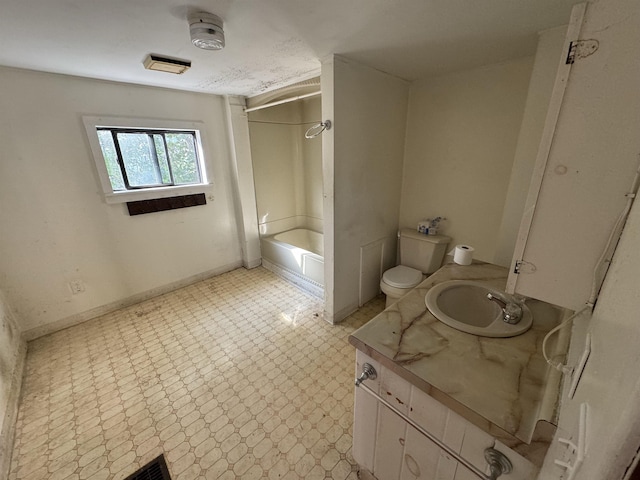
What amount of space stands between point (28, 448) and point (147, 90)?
2782 millimetres

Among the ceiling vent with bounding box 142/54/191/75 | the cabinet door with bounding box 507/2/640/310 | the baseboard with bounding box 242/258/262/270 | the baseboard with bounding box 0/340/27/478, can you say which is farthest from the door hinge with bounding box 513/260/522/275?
the baseboard with bounding box 242/258/262/270

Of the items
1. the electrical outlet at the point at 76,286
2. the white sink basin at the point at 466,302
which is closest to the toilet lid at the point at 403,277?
the white sink basin at the point at 466,302

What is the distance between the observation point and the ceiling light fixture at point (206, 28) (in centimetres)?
120

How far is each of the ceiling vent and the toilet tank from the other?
2.29 m

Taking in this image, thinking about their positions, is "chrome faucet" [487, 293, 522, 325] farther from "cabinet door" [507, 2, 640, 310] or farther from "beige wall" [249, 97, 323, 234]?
"beige wall" [249, 97, 323, 234]

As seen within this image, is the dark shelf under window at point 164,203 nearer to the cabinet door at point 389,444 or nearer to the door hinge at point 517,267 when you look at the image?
the cabinet door at point 389,444

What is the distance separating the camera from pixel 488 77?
195cm

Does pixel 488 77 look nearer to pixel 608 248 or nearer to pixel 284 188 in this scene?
pixel 608 248

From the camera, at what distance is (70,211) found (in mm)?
2236

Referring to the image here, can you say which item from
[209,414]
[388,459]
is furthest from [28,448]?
[388,459]

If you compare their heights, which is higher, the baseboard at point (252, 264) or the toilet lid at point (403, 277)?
the toilet lid at point (403, 277)

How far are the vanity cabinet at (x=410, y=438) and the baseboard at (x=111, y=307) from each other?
8.73 ft

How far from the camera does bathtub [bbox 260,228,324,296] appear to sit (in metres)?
2.77

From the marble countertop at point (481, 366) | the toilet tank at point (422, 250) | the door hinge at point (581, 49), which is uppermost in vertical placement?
the door hinge at point (581, 49)
